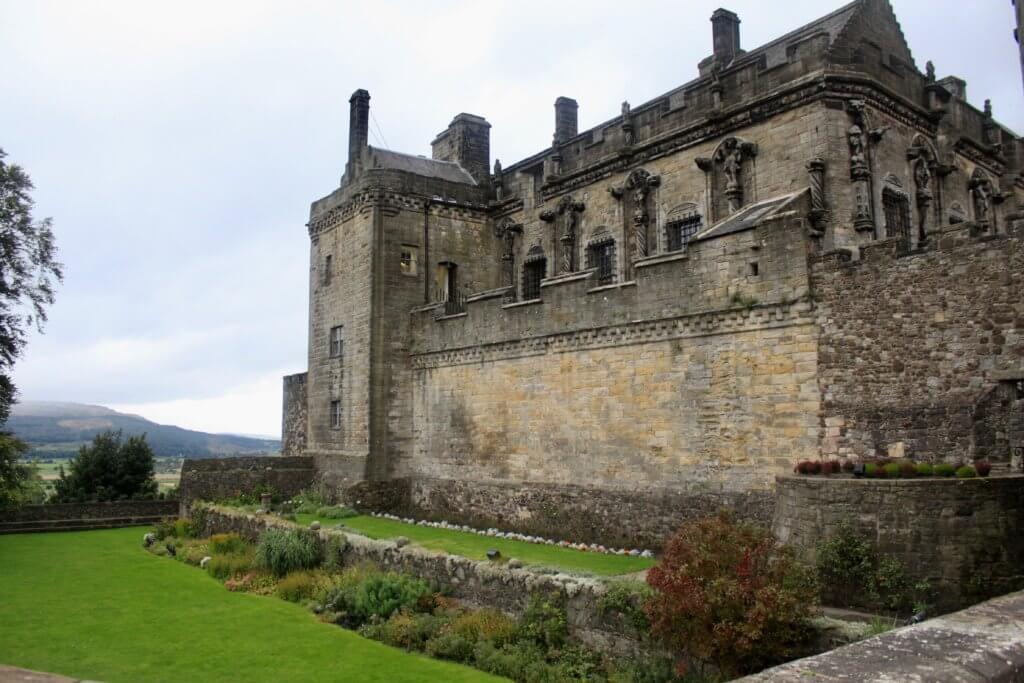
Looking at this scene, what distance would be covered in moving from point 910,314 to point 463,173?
1997cm

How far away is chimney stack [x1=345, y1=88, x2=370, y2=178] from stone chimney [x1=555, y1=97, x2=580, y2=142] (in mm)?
6920

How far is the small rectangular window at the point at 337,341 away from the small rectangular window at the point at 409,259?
325 centimetres

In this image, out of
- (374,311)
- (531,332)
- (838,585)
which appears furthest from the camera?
(374,311)

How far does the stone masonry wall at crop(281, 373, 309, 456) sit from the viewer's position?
3244 centimetres

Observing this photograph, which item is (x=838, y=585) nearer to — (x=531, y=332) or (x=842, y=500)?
(x=842, y=500)

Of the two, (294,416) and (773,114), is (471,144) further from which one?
(773,114)

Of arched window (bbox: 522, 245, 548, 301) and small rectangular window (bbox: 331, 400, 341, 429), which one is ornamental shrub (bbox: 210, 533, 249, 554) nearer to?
small rectangular window (bbox: 331, 400, 341, 429)

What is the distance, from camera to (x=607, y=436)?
19.2 metres

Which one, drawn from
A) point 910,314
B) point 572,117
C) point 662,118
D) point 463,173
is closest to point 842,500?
point 910,314

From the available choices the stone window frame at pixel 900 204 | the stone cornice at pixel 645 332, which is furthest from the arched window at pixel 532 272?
the stone window frame at pixel 900 204

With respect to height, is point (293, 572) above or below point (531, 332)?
below

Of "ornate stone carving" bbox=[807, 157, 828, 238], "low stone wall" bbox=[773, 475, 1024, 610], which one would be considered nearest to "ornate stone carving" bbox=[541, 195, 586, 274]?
"ornate stone carving" bbox=[807, 157, 828, 238]

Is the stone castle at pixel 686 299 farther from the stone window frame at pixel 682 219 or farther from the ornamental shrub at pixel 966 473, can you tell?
the ornamental shrub at pixel 966 473

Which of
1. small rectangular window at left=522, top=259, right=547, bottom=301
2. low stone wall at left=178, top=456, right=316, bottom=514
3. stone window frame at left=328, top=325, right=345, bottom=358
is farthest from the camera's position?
stone window frame at left=328, top=325, right=345, bottom=358
